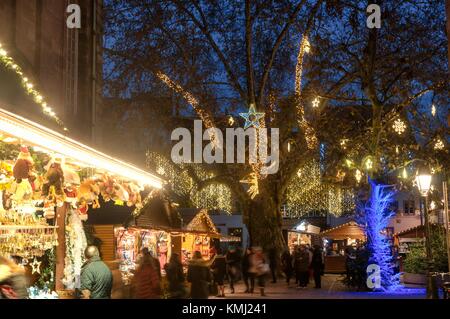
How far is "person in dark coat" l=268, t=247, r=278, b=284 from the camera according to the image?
94.4 feet

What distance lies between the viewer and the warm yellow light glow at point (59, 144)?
8.28 m

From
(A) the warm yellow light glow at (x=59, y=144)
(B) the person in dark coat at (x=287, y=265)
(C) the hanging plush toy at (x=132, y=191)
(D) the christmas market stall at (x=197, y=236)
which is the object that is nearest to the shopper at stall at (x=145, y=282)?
(A) the warm yellow light glow at (x=59, y=144)

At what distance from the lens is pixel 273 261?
2933 centimetres

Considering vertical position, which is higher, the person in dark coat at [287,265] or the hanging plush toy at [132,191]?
the hanging plush toy at [132,191]

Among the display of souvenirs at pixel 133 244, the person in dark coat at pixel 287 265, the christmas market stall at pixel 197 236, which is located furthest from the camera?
the person in dark coat at pixel 287 265

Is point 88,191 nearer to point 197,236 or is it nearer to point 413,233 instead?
point 197,236

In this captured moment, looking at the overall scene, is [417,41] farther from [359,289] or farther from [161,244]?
[161,244]

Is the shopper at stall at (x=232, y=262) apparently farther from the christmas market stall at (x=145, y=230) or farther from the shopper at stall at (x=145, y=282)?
the shopper at stall at (x=145, y=282)

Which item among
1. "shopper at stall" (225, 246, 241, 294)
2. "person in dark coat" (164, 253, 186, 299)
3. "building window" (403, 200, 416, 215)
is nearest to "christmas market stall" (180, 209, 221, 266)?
"shopper at stall" (225, 246, 241, 294)

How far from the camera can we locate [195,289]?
47.6 feet

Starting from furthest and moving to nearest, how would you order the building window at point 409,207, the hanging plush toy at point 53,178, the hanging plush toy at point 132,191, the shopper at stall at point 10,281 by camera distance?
the building window at point 409,207
the hanging plush toy at point 132,191
the hanging plush toy at point 53,178
the shopper at stall at point 10,281

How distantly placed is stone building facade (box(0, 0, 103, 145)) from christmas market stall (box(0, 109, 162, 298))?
0.90 m

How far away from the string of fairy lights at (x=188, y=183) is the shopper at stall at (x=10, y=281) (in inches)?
862
